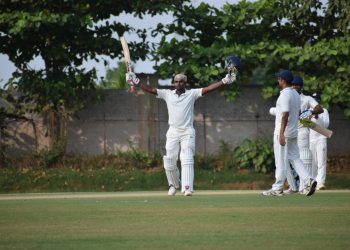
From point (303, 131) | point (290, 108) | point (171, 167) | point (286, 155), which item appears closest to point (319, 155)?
point (303, 131)

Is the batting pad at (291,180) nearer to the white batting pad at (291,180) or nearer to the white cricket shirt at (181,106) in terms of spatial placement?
the white batting pad at (291,180)

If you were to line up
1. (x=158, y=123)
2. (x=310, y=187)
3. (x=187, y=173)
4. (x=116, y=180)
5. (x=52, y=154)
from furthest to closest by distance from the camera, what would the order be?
(x=158, y=123) < (x=52, y=154) < (x=116, y=180) < (x=187, y=173) < (x=310, y=187)

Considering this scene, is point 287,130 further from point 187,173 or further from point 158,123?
point 158,123

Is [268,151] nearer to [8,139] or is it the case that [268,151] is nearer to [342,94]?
[342,94]

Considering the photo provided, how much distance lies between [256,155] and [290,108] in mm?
9132

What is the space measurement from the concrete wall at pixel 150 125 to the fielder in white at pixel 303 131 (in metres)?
7.83

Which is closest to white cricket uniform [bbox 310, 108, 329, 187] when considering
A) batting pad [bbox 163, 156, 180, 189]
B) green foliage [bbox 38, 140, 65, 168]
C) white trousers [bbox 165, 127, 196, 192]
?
batting pad [bbox 163, 156, 180, 189]

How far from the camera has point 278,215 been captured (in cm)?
1223

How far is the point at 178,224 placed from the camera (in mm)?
11219

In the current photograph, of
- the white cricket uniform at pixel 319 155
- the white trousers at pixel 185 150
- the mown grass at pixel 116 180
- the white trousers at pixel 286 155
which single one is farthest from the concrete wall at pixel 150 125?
the white trousers at pixel 286 155

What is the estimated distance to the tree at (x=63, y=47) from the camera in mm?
25938

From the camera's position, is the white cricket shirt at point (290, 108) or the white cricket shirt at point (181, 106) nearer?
the white cricket shirt at point (290, 108)

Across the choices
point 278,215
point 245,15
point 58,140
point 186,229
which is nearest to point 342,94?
point 245,15

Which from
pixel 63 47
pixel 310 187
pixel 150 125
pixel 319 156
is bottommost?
pixel 310 187
